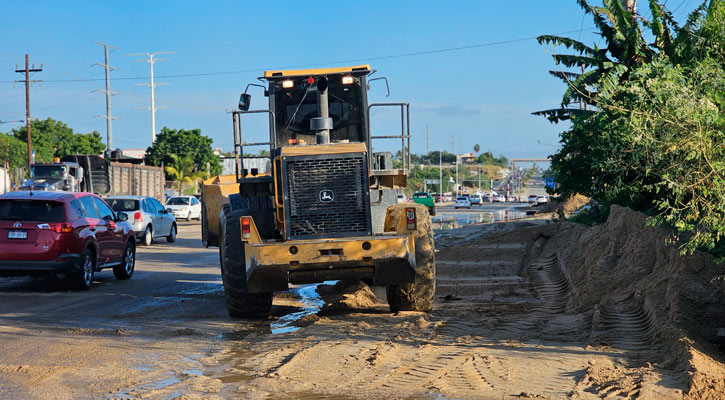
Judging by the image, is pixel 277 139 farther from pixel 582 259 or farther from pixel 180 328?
pixel 582 259

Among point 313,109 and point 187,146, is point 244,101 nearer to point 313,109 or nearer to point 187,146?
point 313,109

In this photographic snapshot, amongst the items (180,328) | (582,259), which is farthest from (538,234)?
(180,328)

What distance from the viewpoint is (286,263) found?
9.77 meters

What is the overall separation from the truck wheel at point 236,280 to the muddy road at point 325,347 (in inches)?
9.3

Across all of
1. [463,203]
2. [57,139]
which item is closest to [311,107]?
[463,203]

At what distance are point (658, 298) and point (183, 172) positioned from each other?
2591 inches

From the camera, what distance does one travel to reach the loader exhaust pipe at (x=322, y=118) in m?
11.1

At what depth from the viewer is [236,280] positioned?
10484mm

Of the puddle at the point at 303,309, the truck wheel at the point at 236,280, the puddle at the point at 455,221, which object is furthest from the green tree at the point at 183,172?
the truck wheel at the point at 236,280

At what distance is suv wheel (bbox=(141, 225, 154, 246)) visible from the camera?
26.1m

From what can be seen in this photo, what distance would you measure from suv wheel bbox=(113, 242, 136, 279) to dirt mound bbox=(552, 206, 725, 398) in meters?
8.32

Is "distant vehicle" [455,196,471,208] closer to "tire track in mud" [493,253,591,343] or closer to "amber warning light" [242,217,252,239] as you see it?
"tire track in mud" [493,253,591,343]

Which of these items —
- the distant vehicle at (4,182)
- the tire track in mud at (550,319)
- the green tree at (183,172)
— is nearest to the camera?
the tire track in mud at (550,319)

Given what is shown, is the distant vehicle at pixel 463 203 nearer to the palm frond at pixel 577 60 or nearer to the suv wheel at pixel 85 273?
the palm frond at pixel 577 60
